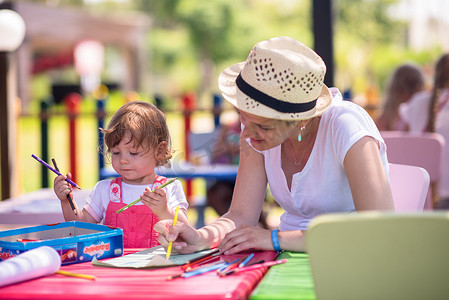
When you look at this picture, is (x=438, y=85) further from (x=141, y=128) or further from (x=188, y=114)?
(x=141, y=128)

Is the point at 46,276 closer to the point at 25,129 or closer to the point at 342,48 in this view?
the point at 25,129

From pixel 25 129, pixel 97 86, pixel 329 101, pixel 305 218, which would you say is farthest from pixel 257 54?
pixel 97 86

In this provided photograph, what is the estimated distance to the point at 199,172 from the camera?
4.61 metres

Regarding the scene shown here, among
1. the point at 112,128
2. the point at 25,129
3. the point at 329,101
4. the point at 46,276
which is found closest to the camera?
the point at 46,276

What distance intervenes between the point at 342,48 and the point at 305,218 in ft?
87.5

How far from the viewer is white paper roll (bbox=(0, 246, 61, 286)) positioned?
1327mm

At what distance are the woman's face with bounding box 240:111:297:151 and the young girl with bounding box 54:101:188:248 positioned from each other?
404 mm

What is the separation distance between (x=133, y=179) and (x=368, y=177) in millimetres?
901

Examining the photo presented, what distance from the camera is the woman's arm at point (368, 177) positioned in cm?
164

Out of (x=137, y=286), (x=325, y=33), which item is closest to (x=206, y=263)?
(x=137, y=286)

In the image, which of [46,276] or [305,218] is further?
[305,218]

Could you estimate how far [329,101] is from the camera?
1.80 metres

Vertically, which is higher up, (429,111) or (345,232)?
(345,232)

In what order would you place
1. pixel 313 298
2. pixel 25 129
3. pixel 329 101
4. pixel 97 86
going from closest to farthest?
1. pixel 313 298
2. pixel 329 101
3. pixel 25 129
4. pixel 97 86
